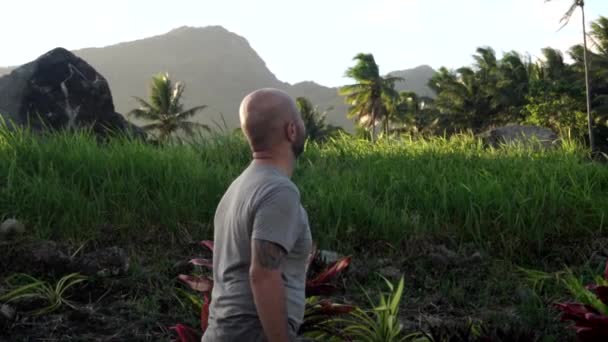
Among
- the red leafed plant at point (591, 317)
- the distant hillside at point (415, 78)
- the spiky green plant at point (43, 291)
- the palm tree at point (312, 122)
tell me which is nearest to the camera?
→ the red leafed plant at point (591, 317)

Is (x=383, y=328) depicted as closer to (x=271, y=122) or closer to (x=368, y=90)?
(x=271, y=122)

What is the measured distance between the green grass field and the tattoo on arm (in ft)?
6.77

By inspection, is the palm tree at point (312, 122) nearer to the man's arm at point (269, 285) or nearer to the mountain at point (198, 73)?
the man's arm at point (269, 285)

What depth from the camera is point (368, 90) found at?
48.7m

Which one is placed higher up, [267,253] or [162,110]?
[267,253]

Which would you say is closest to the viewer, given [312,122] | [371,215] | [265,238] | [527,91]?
[265,238]

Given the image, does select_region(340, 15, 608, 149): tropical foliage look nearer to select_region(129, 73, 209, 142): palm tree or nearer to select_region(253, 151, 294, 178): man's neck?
select_region(129, 73, 209, 142): palm tree

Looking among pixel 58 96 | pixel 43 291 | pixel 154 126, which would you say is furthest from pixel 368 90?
pixel 43 291

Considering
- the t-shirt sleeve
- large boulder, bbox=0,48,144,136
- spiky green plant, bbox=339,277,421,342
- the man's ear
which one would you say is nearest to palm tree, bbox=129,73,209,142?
large boulder, bbox=0,48,144,136

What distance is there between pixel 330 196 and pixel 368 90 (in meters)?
43.9

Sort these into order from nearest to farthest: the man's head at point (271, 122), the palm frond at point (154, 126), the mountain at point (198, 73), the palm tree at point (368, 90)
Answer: the man's head at point (271, 122) < the palm frond at point (154, 126) < the palm tree at point (368, 90) < the mountain at point (198, 73)

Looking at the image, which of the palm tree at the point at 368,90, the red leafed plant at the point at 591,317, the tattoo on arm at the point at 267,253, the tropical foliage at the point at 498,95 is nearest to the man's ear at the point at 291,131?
the tattoo on arm at the point at 267,253

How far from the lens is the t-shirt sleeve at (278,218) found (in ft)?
6.18

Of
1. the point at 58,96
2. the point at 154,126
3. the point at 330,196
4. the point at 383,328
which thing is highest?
the point at 58,96
